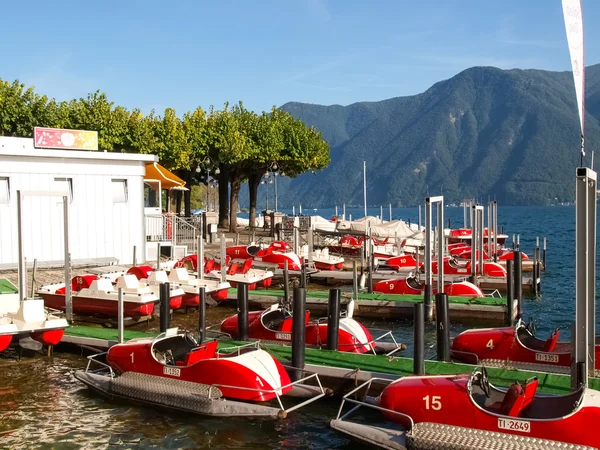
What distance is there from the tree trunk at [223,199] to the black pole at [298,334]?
37.7 m

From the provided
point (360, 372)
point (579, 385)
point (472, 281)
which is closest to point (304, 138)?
point (472, 281)

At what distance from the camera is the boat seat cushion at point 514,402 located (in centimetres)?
1129

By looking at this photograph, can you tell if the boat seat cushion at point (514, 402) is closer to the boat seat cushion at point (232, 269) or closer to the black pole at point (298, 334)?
the black pole at point (298, 334)

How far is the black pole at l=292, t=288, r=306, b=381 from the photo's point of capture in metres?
14.7

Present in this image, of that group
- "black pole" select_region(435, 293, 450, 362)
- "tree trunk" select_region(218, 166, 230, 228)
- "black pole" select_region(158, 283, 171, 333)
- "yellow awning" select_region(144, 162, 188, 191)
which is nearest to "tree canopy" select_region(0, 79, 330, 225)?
"tree trunk" select_region(218, 166, 230, 228)

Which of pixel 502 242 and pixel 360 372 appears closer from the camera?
pixel 360 372

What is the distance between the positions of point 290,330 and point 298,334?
3.44 meters

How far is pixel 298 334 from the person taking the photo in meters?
14.8

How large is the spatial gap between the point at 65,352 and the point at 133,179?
11437 mm

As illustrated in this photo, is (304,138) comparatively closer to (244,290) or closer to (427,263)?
(427,263)

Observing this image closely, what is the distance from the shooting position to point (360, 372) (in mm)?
14539

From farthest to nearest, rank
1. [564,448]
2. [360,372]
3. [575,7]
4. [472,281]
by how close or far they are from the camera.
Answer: [472,281] < [360,372] < [564,448] < [575,7]

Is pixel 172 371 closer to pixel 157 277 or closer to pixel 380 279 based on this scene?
pixel 157 277

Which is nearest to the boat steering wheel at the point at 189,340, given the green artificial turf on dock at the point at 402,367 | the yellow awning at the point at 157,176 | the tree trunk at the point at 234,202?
the green artificial turf on dock at the point at 402,367
